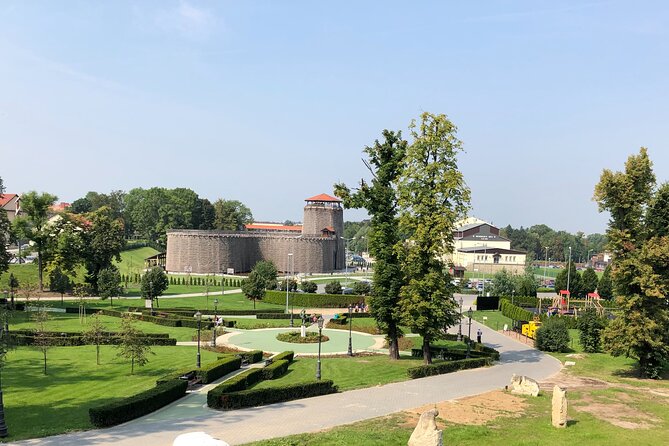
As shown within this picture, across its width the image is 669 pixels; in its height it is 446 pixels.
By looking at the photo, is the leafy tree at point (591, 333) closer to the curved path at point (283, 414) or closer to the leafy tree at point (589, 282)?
the curved path at point (283, 414)

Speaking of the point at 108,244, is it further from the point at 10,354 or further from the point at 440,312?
the point at 440,312

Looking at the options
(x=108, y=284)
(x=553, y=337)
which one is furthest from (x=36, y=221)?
(x=553, y=337)

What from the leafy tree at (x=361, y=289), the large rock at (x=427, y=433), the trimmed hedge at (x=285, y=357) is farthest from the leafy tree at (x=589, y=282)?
the large rock at (x=427, y=433)

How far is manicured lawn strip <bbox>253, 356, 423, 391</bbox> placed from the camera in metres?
26.0

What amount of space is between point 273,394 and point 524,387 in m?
11.4

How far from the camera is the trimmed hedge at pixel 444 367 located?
26747 millimetres

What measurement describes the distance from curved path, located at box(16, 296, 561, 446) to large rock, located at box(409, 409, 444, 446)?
462cm

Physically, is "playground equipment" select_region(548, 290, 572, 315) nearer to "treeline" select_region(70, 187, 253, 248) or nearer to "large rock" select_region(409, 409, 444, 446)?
"large rock" select_region(409, 409, 444, 446)

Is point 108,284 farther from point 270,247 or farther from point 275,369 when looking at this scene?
point 270,247

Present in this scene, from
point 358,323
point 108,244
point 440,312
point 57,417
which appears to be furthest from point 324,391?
point 108,244

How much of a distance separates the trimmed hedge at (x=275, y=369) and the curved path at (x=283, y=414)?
4.14 meters

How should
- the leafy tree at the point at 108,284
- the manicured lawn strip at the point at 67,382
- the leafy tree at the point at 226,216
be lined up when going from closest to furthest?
the manicured lawn strip at the point at 67,382 → the leafy tree at the point at 108,284 → the leafy tree at the point at 226,216

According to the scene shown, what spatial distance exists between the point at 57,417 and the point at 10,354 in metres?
16.1

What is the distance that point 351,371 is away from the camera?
28.8 m
